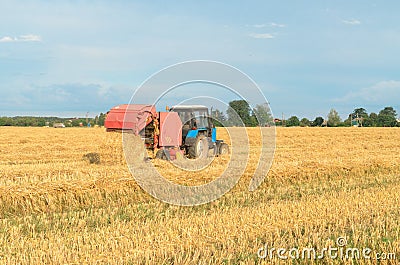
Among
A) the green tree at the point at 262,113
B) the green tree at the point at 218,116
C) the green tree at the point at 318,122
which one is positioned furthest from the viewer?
the green tree at the point at 318,122

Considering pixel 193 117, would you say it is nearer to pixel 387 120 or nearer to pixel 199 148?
pixel 199 148

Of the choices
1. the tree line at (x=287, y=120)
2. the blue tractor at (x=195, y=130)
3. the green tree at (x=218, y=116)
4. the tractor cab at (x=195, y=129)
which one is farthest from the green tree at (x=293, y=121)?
the tractor cab at (x=195, y=129)

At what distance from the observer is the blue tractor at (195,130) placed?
13805mm

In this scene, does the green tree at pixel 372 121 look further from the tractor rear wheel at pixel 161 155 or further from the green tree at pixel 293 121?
the tractor rear wheel at pixel 161 155

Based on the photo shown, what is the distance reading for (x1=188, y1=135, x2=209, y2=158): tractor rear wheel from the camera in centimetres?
1373

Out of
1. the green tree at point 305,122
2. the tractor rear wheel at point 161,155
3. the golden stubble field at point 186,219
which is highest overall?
the green tree at point 305,122

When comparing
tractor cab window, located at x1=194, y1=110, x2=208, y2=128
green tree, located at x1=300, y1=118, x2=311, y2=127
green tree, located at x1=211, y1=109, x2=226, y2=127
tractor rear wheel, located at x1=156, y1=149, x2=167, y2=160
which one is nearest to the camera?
tractor rear wheel, located at x1=156, y1=149, x2=167, y2=160

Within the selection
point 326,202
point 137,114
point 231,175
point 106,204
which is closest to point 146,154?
point 137,114

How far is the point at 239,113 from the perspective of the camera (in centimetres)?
1178

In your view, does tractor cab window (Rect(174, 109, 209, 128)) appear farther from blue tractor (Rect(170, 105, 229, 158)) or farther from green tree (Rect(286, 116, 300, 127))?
green tree (Rect(286, 116, 300, 127))

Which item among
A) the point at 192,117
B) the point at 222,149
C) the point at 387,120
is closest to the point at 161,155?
the point at 192,117

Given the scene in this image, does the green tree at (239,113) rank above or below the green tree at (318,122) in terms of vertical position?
below

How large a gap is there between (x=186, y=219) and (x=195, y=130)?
7392 mm

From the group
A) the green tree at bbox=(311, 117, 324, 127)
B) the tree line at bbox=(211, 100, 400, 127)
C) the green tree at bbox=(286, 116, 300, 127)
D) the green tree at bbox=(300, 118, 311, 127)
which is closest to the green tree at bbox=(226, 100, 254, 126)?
the tree line at bbox=(211, 100, 400, 127)
